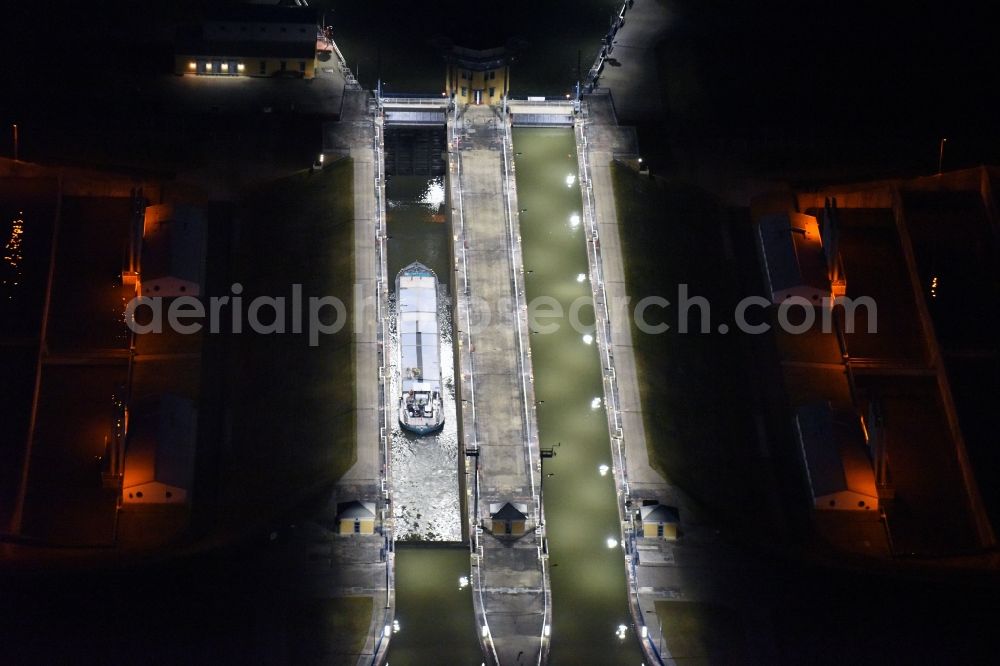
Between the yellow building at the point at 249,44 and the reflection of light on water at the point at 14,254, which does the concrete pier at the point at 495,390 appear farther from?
the reflection of light on water at the point at 14,254

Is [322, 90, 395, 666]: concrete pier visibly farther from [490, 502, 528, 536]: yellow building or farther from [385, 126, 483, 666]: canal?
[490, 502, 528, 536]: yellow building

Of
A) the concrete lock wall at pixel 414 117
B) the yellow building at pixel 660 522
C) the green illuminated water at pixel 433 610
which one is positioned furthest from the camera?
the concrete lock wall at pixel 414 117

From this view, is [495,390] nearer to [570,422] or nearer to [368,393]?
[570,422]

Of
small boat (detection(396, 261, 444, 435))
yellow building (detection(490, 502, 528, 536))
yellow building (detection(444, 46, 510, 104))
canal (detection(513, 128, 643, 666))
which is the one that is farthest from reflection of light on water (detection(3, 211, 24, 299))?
yellow building (detection(490, 502, 528, 536))

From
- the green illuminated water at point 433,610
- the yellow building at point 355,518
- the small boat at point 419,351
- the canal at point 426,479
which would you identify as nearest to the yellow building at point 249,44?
the canal at point 426,479

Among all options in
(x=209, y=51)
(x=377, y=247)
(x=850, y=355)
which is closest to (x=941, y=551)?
(x=850, y=355)

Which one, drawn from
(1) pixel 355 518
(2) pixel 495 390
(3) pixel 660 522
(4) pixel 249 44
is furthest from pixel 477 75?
(3) pixel 660 522

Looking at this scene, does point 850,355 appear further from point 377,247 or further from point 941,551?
point 377,247
